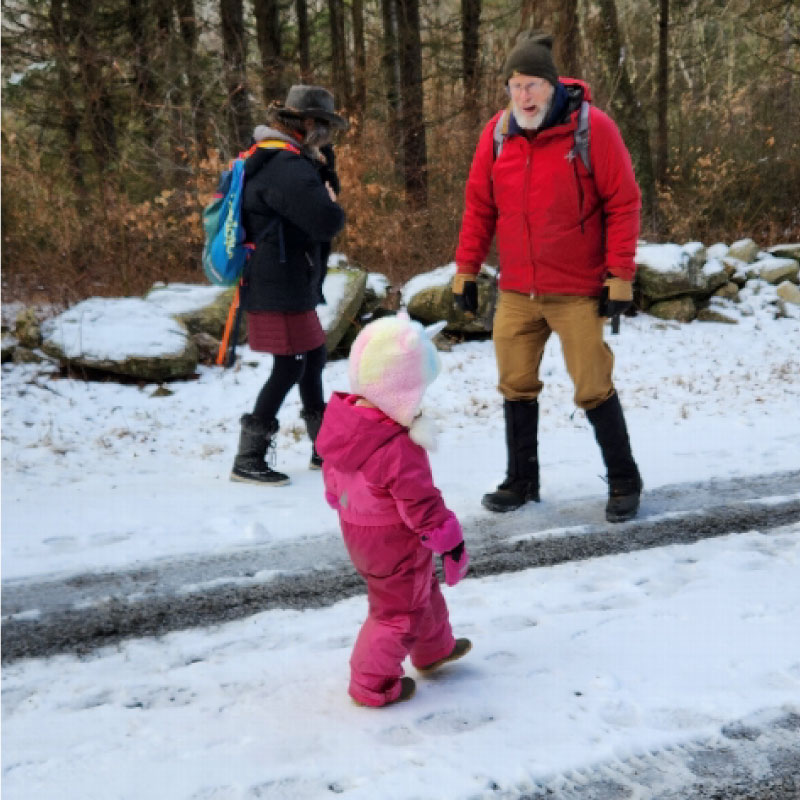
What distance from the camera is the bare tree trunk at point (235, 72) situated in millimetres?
11492

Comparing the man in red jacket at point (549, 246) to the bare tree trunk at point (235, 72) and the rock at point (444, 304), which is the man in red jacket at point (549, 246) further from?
the bare tree trunk at point (235, 72)

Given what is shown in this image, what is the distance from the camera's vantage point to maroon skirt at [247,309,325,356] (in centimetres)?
461

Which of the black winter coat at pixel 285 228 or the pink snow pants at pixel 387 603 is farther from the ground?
the black winter coat at pixel 285 228

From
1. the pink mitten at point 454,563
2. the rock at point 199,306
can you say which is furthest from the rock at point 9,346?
the pink mitten at point 454,563

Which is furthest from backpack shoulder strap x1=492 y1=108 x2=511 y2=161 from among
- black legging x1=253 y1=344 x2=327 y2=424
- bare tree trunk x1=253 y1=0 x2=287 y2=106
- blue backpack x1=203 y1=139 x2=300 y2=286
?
bare tree trunk x1=253 y1=0 x2=287 y2=106

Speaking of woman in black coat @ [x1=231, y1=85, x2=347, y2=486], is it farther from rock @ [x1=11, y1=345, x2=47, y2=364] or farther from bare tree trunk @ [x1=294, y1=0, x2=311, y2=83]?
bare tree trunk @ [x1=294, y1=0, x2=311, y2=83]

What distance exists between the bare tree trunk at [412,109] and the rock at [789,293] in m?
5.13

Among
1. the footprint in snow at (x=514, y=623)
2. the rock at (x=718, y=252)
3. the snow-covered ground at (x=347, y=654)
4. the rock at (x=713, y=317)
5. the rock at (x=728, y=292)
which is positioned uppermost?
the rock at (x=718, y=252)

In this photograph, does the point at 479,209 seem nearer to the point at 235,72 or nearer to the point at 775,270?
the point at 775,270

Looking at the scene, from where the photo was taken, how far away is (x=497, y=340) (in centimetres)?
442

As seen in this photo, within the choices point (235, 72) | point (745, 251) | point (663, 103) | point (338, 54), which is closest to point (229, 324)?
point (235, 72)

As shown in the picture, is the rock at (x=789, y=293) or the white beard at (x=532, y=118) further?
the rock at (x=789, y=293)

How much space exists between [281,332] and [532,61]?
74.7 inches

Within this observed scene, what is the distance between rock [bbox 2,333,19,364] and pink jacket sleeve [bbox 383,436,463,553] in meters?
6.03
